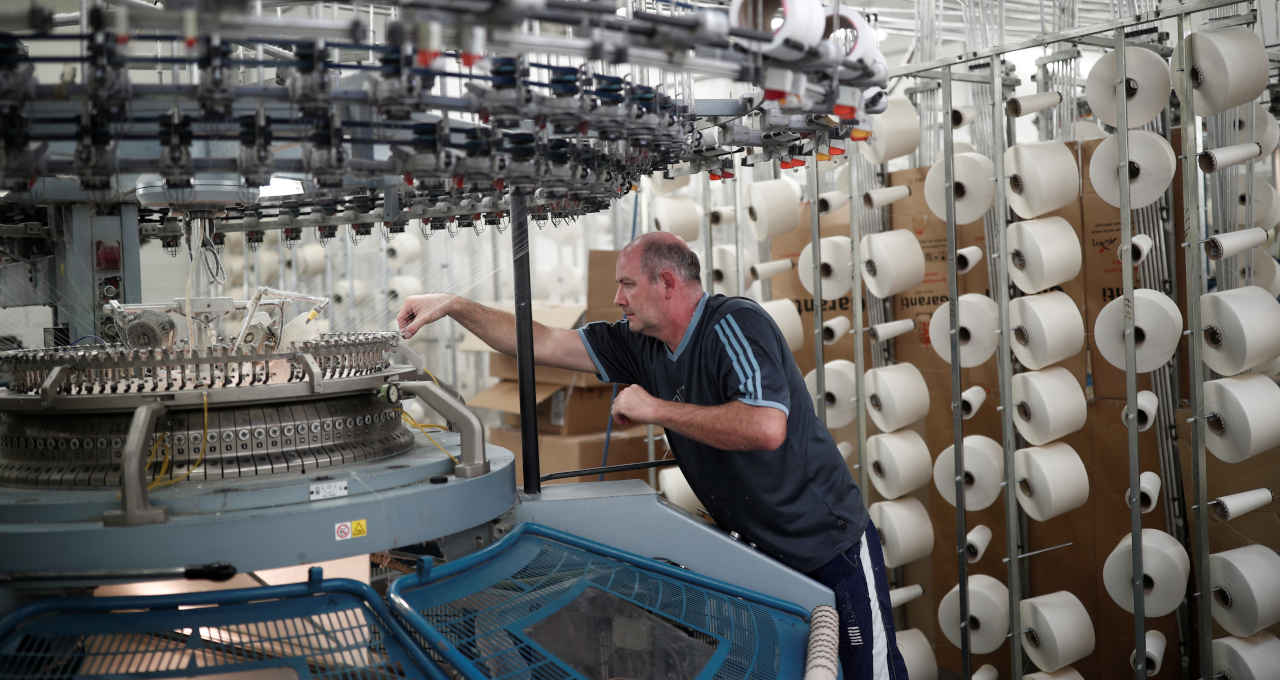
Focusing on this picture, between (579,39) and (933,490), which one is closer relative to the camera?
(579,39)

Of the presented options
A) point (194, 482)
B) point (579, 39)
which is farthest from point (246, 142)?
point (194, 482)

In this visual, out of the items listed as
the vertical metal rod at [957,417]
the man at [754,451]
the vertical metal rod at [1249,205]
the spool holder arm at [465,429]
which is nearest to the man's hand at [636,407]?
the man at [754,451]

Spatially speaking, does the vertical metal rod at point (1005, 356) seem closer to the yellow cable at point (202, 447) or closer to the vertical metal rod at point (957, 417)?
the vertical metal rod at point (957, 417)

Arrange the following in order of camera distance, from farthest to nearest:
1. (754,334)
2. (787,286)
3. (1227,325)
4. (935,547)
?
(787,286), (935,547), (1227,325), (754,334)

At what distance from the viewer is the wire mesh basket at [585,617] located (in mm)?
1770

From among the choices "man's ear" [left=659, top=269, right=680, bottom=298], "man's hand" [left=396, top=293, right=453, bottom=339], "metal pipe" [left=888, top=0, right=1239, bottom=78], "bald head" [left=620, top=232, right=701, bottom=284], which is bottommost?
"man's hand" [left=396, top=293, right=453, bottom=339]

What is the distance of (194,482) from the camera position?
1.92m

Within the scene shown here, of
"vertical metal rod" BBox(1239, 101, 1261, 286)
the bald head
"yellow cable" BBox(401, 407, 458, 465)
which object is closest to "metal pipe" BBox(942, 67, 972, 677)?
"vertical metal rod" BBox(1239, 101, 1261, 286)

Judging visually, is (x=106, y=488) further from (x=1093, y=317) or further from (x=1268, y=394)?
(x=1093, y=317)

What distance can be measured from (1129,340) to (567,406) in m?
2.89

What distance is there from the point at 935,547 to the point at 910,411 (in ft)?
3.04

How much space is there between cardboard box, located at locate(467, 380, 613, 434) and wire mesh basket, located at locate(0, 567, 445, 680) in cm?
375

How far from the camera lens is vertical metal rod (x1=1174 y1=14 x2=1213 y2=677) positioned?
3355 mm

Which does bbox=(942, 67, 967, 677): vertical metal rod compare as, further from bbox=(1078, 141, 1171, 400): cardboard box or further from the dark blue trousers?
the dark blue trousers
